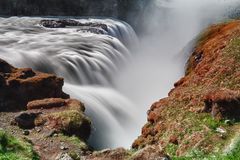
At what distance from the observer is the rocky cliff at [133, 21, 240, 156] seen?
28.2 metres

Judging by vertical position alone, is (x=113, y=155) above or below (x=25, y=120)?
above

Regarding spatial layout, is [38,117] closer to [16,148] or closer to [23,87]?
[23,87]

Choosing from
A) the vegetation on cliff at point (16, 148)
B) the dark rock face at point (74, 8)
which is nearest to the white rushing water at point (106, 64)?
the dark rock face at point (74, 8)

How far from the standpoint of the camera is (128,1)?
11425cm

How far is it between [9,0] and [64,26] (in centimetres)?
2367

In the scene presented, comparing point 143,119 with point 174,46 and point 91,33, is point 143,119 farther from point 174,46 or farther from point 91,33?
point 174,46

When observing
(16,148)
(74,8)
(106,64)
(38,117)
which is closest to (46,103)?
(38,117)

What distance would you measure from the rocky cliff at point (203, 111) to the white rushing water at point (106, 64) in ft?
19.4

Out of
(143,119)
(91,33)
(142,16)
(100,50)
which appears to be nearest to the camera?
(143,119)

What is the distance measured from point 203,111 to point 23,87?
1565 cm

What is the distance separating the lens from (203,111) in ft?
105

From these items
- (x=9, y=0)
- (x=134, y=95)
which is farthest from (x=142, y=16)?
(x=134, y=95)

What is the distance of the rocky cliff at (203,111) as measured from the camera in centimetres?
2820

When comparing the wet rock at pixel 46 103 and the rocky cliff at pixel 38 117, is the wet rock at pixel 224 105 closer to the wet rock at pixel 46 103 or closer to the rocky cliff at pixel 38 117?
the rocky cliff at pixel 38 117
